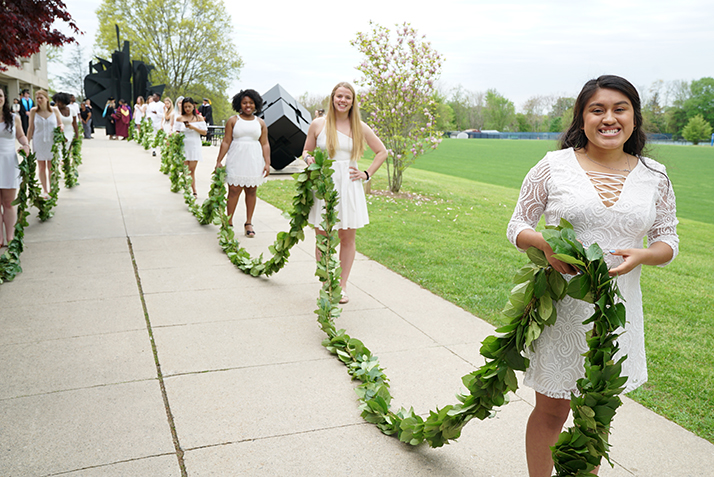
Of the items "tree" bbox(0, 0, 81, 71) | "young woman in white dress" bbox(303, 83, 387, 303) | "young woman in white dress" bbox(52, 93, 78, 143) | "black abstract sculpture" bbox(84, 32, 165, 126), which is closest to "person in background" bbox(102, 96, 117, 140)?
"black abstract sculpture" bbox(84, 32, 165, 126)

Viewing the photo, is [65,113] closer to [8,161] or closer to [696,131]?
[8,161]

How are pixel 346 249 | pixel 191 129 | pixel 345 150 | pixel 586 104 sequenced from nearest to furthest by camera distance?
pixel 586 104, pixel 345 150, pixel 346 249, pixel 191 129

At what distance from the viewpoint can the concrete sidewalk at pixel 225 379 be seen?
318 cm

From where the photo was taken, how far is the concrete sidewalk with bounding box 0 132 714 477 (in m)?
3.18

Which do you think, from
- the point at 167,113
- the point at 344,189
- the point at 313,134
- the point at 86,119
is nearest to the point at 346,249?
the point at 344,189

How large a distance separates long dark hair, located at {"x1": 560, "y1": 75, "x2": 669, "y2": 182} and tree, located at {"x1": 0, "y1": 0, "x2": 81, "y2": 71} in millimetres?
7662

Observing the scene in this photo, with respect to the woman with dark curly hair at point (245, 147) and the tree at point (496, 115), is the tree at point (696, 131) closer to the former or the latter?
the tree at point (496, 115)

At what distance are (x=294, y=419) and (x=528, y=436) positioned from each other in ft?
4.91

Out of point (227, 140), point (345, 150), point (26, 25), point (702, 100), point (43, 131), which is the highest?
point (702, 100)

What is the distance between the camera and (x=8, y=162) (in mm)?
7469

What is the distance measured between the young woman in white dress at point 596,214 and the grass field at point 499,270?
338 millimetres

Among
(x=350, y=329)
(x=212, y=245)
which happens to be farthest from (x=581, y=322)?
(x=212, y=245)

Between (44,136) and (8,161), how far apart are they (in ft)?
12.7

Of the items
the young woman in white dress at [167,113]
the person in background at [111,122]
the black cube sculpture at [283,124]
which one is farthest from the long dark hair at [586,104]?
the person in background at [111,122]
